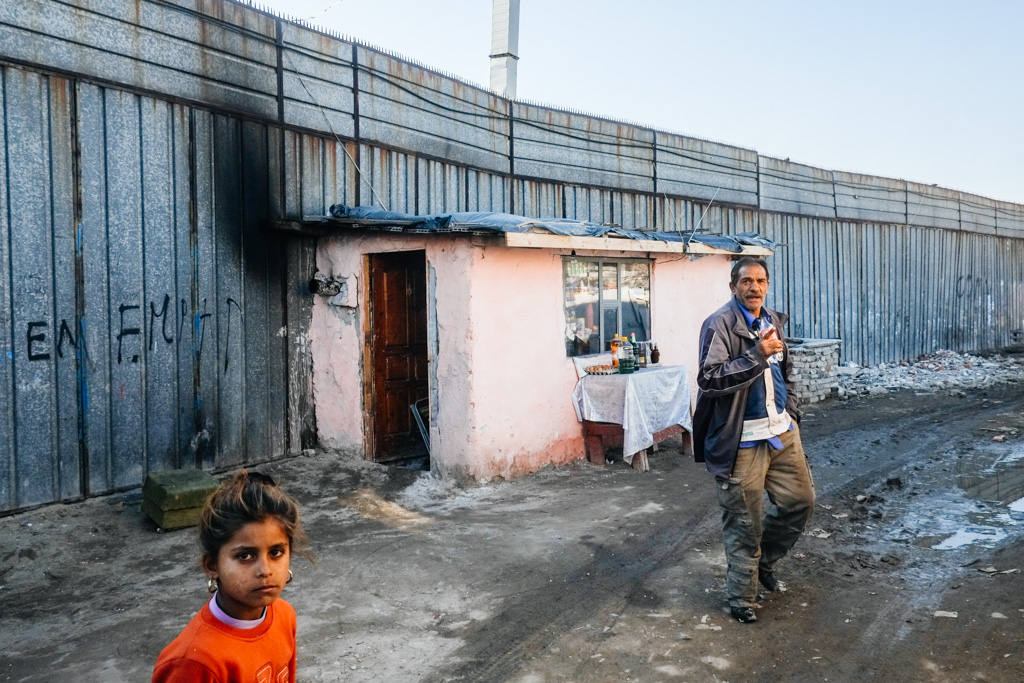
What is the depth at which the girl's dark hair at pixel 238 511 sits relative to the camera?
6.68 ft

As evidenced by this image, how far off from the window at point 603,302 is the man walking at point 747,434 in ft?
13.7

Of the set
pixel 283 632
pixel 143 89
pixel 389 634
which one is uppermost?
pixel 143 89

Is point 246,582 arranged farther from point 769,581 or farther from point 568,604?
point 769,581

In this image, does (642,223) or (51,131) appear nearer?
(51,131)

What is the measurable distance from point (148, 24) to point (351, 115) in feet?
8.14

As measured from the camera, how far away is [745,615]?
4383 mm

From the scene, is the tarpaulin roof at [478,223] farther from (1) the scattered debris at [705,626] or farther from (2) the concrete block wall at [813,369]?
(2) the concrete block wall at [813,369]

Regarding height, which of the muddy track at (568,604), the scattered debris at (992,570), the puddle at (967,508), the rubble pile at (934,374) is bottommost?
the muddy track at (568,604)

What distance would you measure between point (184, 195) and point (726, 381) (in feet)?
17.7

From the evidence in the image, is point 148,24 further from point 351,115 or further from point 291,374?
point 291,374

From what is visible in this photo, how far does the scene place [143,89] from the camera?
22.7ft

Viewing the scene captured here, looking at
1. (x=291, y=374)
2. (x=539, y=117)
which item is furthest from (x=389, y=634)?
(x=539, y=117)

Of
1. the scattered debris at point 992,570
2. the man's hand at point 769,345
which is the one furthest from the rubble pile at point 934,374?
the man's hand at point 769,345

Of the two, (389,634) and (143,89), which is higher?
(143,89)
